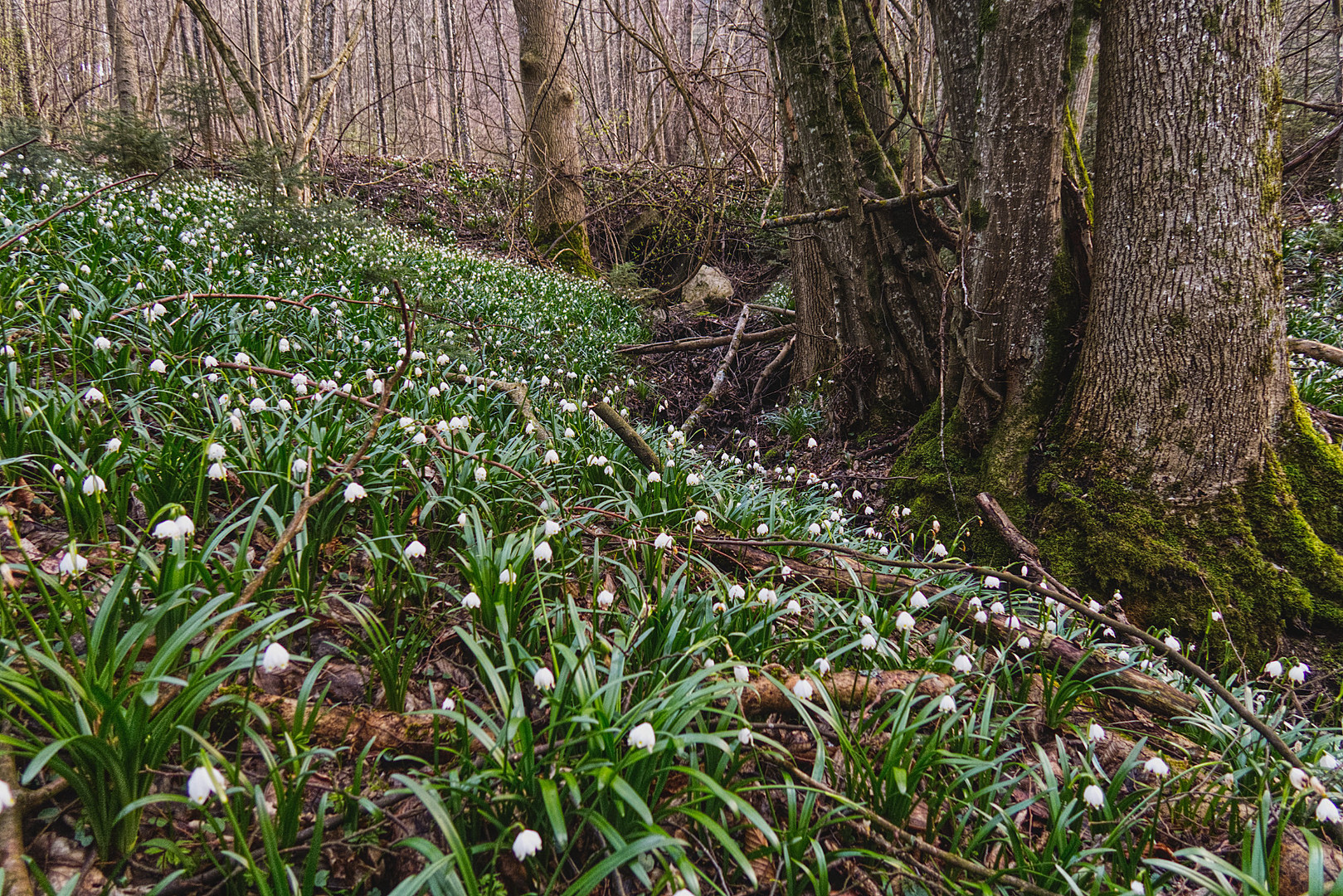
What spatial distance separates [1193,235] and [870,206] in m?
2.31

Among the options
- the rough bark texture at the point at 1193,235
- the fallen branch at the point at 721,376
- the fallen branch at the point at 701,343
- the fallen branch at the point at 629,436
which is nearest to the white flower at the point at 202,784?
the fallen branch at the point at 629,436

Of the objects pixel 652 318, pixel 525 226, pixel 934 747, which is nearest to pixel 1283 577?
pixel 934 747

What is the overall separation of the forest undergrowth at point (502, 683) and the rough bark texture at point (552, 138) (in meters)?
7.84

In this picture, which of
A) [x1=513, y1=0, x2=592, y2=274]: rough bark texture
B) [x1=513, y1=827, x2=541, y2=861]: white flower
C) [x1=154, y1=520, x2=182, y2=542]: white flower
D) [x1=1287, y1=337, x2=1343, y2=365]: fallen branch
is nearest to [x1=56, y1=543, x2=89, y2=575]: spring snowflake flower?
[x1=154, y1=520, x2=182, y2=542]: white flower

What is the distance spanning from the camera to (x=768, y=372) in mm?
6910

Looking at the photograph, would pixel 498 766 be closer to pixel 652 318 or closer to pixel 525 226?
pixel 652 318

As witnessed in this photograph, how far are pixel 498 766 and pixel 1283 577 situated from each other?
382cm

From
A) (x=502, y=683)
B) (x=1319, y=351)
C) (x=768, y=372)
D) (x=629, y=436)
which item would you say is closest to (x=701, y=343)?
(x=768, y=372)

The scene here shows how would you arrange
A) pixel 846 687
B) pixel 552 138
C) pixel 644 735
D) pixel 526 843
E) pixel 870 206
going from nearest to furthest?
pixel 526 843, pixel 644 735, pixel 846 687, pixel 870 206, pixel 552 138

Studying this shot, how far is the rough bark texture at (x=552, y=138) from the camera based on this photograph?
10617 millimetres

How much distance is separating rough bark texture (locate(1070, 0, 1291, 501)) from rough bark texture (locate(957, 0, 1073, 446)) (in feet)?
1.03

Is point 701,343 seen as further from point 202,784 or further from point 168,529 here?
point 202,784

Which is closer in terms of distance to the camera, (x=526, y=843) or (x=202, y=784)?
(x=202, y=784)

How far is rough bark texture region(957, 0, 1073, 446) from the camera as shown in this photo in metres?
3.75
